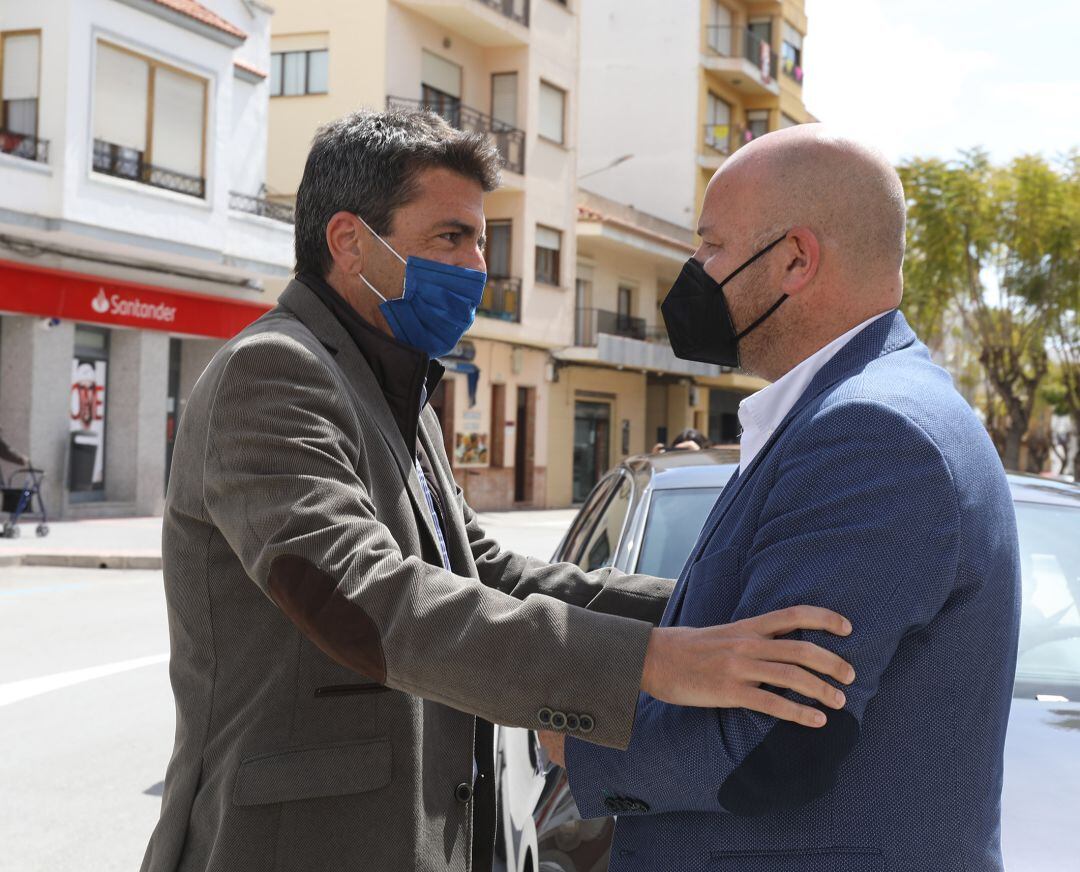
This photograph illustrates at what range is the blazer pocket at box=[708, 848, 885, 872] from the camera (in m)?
1.61

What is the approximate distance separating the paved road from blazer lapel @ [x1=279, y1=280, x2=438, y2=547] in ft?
10.2

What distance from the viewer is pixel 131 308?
19.0m

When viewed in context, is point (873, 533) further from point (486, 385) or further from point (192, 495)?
point (486, 385)

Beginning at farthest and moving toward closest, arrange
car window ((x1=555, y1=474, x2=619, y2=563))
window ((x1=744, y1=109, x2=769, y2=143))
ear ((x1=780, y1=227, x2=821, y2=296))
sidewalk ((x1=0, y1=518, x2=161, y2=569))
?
window ((x1=744, y1=109, x2=769, y2=143))
sidewalk ((x1=0, y1=518, x2=161, y2=569))
car window ((x1=555, y1=474, x2=619, y2=563))
ear ((x1=780, y1=227, x2=821, y2=296))

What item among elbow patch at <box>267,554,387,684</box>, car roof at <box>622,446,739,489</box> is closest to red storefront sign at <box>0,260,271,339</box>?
car roof at <box>622,446,739,489</box>

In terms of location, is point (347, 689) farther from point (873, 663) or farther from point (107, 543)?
point (107, 543)

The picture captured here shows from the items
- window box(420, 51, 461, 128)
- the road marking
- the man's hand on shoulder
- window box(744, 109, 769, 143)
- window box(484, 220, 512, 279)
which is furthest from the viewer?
window box(744, 109, 769, 143)

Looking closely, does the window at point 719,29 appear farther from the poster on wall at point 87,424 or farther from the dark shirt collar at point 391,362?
the dark shirt collar at point 391,362

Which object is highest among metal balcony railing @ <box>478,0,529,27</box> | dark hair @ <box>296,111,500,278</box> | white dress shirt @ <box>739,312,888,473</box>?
metal balcony railing @ <box>478,0,529,27</box>

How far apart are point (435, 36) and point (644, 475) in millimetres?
23642

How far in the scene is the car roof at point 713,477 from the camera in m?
3.98

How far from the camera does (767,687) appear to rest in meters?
1.60

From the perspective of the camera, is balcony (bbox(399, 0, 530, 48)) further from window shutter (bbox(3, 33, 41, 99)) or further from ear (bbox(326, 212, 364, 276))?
ear (bbox(326, 212, 364, 276))

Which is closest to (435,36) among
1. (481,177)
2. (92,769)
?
(92,769)
